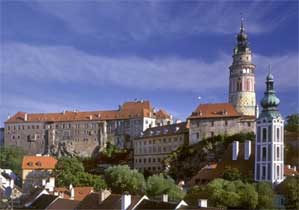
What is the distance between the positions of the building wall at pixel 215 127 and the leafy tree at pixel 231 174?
8.12m

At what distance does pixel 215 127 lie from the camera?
2988 cm

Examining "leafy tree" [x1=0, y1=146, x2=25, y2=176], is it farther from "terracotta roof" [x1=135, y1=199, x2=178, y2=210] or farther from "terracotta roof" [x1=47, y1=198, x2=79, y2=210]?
"terracotta roof" [x1=135, y1=199, x2=178, y2=210]

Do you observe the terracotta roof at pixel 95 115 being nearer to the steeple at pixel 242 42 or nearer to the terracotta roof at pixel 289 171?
the steeple at pixel 242 42

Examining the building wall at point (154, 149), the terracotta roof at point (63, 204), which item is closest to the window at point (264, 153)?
the building wall at point (154, 149)

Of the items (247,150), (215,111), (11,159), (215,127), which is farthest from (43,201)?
(11,159)

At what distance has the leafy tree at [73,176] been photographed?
22016 mm

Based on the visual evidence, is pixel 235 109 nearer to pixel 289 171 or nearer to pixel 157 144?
pixel 157 144

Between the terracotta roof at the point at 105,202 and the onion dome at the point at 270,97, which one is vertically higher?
the onion dome at the point at 270,97

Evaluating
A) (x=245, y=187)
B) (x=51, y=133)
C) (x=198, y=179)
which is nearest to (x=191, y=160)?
(x=198, y=179)

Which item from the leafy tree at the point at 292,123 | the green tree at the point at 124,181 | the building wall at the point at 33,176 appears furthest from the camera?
the building wall at the point at 33,176

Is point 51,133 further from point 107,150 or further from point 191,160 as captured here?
point 191,160

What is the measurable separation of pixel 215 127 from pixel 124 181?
352 inches

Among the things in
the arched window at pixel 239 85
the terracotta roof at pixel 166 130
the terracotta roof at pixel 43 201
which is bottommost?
the terracotta roof at pixel 43 201

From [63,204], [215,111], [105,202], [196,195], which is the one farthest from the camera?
[215,111]
